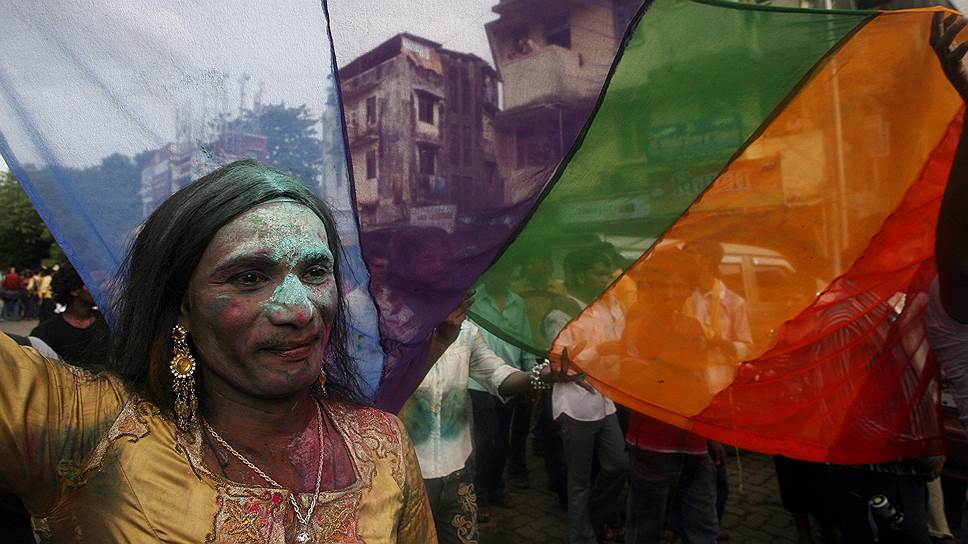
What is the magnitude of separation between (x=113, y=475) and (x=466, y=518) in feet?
6.73

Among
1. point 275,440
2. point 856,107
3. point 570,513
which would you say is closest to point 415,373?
point 275,440

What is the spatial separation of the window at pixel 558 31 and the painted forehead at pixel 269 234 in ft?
3.17

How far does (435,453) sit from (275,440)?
1633mm

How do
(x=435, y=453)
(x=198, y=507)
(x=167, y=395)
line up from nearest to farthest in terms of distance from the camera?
(x=198, y=507) < (x=167, y=395) < (x=435, y=453)

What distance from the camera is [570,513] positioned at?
414cm

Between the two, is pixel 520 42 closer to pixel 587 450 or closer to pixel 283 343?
pixel 283 343

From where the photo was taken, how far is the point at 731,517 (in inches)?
198

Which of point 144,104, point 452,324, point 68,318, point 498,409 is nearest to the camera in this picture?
point 144,104

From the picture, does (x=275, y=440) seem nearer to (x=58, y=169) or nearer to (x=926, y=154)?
(x=58, y=169)

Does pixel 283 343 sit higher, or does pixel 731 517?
pixel 283 343

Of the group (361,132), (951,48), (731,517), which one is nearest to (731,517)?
(731,517)

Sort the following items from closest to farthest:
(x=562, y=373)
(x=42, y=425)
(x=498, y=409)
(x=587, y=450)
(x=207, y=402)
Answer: (x=42, y=425) → (x=207, y=402) → (x=562, y=373) → (x=587, y=450) → (x=498, y=409)

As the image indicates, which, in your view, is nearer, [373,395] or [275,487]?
[275,487]

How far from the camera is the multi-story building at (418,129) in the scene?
167 centimetres
